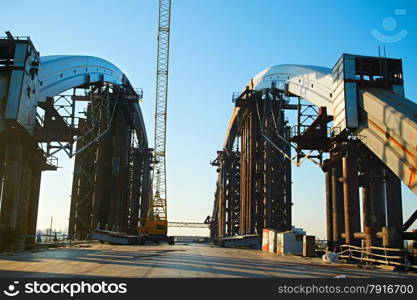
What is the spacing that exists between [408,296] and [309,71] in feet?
112

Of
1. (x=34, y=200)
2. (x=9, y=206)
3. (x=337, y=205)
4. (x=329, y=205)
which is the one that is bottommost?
(x=9, y=206)

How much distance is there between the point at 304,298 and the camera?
12.5 m

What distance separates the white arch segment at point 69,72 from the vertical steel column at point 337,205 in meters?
28.0

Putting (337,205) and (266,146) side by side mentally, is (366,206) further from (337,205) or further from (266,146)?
(266,146)

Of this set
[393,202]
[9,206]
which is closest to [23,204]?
[9,206]

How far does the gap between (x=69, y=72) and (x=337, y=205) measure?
1278 inches

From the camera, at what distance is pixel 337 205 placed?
37000 mm

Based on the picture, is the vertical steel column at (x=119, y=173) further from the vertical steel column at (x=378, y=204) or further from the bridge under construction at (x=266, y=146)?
the vertical steel column at (x=378, y=204)

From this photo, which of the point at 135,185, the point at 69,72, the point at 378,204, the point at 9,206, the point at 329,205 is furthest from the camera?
the point at 135,185

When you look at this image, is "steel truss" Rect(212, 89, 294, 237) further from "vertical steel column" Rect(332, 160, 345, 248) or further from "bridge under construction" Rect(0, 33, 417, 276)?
"vertical steel column" Rect(332, 160, 345, 248)

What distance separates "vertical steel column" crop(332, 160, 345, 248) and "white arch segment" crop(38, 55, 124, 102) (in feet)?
91.9

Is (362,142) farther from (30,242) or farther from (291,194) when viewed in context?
(291,194)

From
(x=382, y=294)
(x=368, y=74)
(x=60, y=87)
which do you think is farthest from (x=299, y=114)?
(x=382, y=294)

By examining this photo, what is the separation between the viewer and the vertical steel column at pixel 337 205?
35.9 metres
